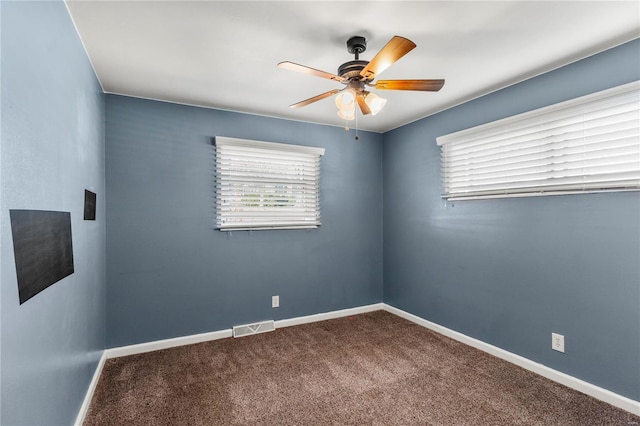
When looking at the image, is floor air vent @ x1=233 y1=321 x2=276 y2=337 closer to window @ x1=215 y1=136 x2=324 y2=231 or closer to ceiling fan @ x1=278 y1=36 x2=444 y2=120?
window @ x1=215 y1=136 x2=324 y2=231

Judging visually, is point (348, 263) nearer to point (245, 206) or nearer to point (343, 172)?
point (343, 172)

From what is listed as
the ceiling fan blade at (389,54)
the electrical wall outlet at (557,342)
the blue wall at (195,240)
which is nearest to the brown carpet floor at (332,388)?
the electrical wall outlet at (557,342)

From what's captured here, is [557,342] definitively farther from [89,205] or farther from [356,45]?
[89,205]

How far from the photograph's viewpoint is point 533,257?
2701 millimetres

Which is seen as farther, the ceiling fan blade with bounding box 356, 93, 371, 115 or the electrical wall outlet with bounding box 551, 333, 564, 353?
the electrical wall outlet with bounding box 551, 333, 564, 353

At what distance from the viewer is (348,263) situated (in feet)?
13.9

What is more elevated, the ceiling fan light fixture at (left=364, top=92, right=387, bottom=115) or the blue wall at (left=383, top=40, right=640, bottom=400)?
the ceiling fan light fixture at (left=364, top=92, right=387, bottom=115)

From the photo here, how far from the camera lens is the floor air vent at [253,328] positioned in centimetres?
349

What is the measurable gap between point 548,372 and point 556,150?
176 cm

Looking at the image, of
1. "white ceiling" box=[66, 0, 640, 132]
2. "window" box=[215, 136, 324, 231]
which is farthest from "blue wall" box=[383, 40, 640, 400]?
"window" box=[215, 136, 324, 231]

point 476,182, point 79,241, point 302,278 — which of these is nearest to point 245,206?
point 302,278

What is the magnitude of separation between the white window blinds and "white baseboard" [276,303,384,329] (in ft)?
6.08

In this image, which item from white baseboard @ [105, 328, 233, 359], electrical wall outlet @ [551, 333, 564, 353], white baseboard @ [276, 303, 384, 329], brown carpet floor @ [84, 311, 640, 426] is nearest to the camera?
brown carpet floor @ [84, 311, 640, 426]

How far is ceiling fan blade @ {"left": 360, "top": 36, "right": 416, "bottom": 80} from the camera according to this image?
5.25ft
